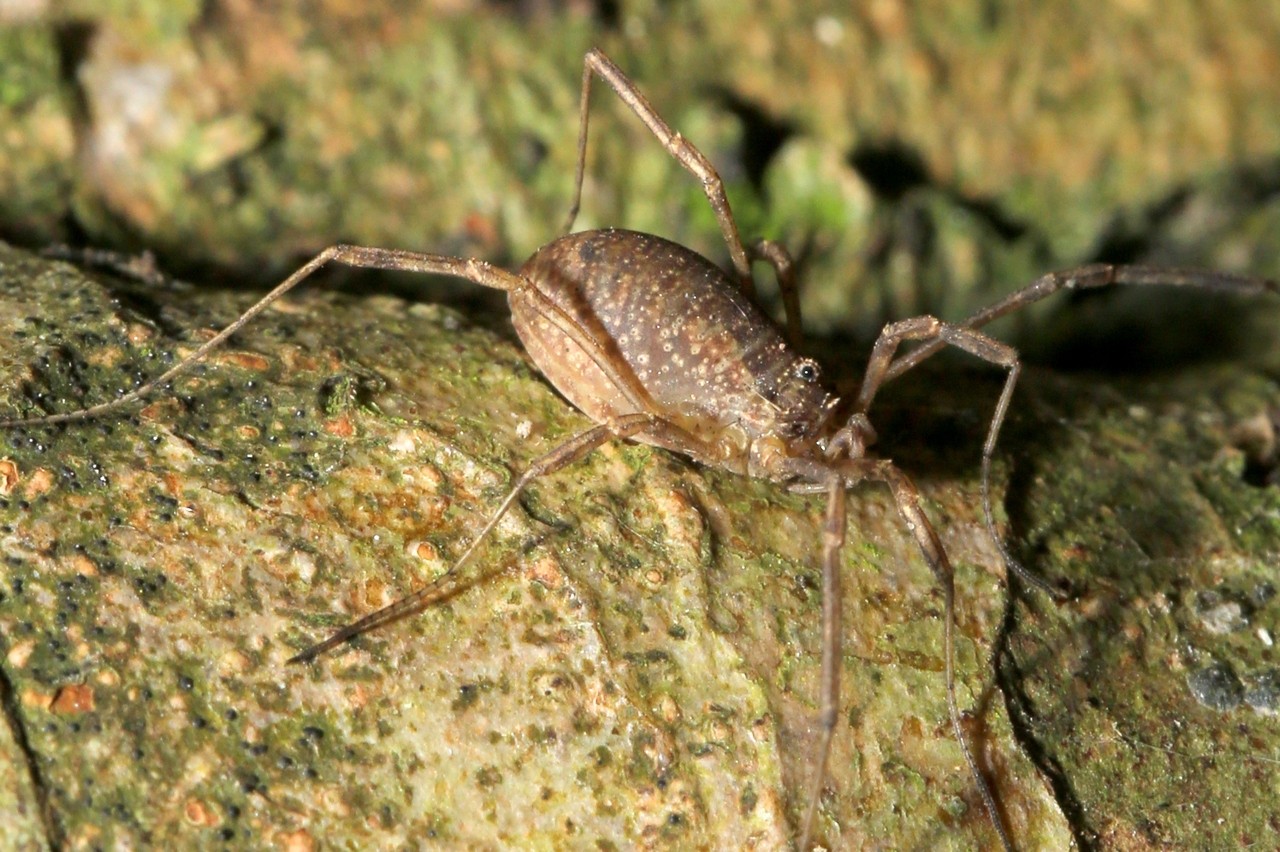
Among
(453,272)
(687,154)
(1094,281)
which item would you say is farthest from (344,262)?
(1094,281)

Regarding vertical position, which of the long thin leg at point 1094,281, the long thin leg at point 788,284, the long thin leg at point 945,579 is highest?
the long thin leg at point 1094,281

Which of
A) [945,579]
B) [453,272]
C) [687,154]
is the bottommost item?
[945,579]

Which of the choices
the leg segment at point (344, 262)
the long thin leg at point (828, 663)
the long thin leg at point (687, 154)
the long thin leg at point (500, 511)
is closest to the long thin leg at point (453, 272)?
the leg segment at point (344, 262)

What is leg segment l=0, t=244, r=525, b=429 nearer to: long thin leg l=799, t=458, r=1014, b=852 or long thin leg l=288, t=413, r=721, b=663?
long thin leg l=288, t=413, r=721, b=663

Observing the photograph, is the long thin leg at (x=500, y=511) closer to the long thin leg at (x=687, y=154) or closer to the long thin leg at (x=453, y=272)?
the long thin leg at (x=453, y=272)

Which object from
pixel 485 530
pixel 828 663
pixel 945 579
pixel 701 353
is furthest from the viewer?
pixel 701 353

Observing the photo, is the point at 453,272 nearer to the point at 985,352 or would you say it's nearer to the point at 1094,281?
the point at 985,352

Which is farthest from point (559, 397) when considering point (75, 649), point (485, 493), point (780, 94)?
point (780, 94)

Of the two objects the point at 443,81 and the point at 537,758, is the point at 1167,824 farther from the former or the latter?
the point at 443,81
